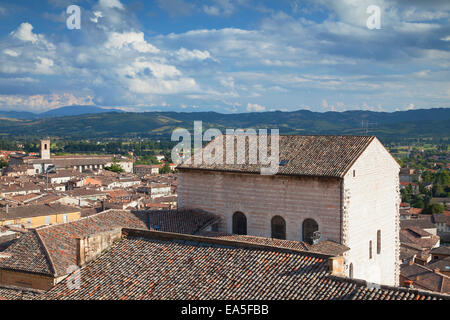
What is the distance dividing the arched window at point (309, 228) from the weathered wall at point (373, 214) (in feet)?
5.53

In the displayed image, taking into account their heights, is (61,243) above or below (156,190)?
above

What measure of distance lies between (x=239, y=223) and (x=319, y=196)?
5.33 metres

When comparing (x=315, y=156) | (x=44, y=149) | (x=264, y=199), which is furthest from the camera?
(x=44, y=149)

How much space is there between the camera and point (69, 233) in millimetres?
23984

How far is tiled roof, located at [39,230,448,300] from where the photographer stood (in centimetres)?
1367

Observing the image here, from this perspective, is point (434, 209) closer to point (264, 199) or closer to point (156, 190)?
point (156, 190)

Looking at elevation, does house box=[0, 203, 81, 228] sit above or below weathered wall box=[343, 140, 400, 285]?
below

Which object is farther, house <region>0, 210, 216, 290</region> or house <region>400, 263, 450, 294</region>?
house <region>400, 263, 450, 294</region>

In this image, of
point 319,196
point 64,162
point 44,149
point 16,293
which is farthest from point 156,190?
point 16,293

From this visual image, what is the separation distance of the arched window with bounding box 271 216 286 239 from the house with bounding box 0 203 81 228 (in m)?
35.4

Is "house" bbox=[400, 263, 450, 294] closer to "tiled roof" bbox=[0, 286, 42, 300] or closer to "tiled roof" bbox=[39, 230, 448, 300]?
"tiled roof" bbox=[39, 230, 448, 300]

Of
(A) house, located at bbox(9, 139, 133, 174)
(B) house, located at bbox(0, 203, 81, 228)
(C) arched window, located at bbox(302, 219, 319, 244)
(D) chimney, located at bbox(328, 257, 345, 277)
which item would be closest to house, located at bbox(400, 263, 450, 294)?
(C) arched window, located at bbox(302, 219, 319, 244)

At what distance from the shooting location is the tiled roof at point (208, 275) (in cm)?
1367
